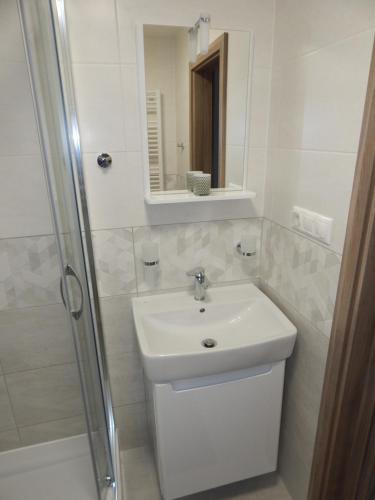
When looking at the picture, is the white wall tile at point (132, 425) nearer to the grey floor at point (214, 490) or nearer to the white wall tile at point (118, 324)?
the grey floor at point (214, 490)

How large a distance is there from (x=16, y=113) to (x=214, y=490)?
181 cm

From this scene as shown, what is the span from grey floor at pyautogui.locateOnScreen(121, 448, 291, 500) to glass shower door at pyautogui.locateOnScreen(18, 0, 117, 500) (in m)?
0.16

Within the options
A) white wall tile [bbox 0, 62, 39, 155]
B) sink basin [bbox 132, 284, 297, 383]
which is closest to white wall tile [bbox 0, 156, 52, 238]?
white wall tile [bbox 0, 62, 39, 155]

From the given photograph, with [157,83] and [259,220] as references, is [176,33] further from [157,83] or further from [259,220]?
[259,220]

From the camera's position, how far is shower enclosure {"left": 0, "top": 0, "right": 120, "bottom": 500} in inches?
39.8

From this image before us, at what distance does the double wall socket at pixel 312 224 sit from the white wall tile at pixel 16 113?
1.00 m

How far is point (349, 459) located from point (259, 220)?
39.4 inches

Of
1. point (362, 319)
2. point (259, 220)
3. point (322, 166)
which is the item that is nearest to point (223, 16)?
point (322, 166)

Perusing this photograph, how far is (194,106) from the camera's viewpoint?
51.5 inches

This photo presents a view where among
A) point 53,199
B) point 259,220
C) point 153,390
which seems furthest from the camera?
point 259,220

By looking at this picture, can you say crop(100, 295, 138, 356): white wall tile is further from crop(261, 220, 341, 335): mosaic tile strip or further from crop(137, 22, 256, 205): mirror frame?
crop(261, 220, 341, 335): mosaic tile strip

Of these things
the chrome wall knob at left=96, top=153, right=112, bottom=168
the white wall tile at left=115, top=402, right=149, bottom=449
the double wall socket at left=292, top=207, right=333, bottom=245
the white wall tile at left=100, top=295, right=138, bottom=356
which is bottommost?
the white wall tile at left=115, top=402, right=149, bottom=449

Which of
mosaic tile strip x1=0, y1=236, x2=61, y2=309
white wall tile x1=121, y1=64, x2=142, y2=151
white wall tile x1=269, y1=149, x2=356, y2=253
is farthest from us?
mosaic tile strip x1=0, y1=236, x2=61, y2=309

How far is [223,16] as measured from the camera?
1.24 m
